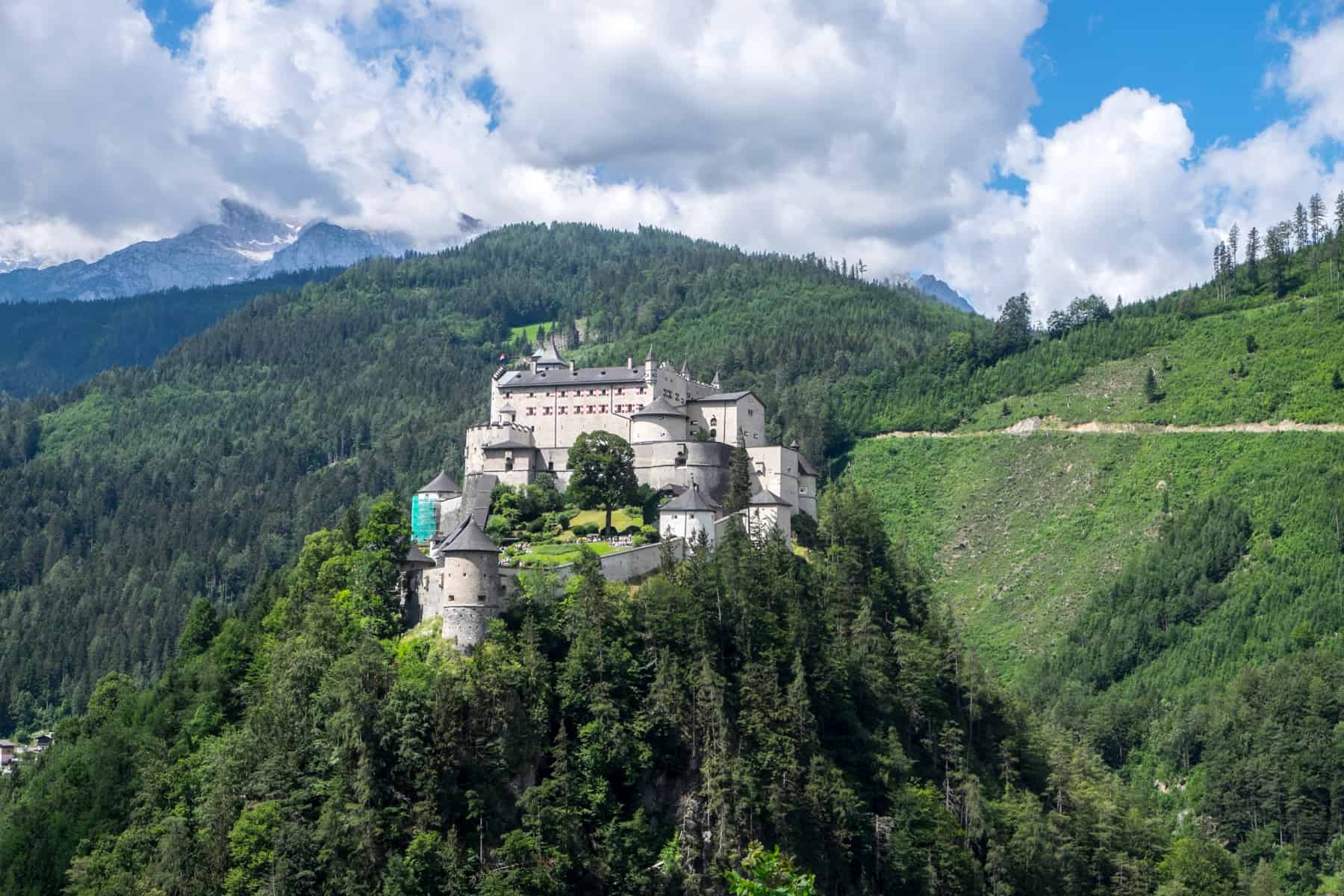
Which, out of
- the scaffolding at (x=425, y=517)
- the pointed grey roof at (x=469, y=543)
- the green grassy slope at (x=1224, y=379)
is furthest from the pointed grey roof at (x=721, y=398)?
the green grassy slope at (x=1224, y=379)

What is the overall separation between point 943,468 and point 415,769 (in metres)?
107

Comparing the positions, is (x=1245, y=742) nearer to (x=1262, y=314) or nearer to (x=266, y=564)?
(x=1262, y=314)

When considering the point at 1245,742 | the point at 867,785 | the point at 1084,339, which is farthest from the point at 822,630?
the point at 1084,339

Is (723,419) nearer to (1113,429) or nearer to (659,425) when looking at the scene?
(659,425)

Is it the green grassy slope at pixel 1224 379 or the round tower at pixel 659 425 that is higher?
the green grassy slope at pixel 1224 379

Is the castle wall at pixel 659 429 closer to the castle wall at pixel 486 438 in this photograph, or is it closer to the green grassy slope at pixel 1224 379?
the castle wall at pixel 486 438

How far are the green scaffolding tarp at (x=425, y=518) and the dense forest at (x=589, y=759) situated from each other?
7.79 metres

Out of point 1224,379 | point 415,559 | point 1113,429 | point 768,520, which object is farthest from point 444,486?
point 1224,379

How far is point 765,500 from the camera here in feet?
299

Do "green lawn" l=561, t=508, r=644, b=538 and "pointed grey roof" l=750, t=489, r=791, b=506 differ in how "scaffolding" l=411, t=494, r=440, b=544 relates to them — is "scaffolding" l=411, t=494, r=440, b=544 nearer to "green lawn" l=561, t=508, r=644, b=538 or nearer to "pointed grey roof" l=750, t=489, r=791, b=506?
"green lawn" l=561, t=508, r=644, b=538

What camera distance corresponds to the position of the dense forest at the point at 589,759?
218ft

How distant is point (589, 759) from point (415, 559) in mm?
16960

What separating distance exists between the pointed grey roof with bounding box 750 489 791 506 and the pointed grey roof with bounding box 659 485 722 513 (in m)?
3.17

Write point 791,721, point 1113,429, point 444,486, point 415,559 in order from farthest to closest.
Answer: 1. point 1113,429
2. point 444,486
3. point 415,559
4. point 791,721
